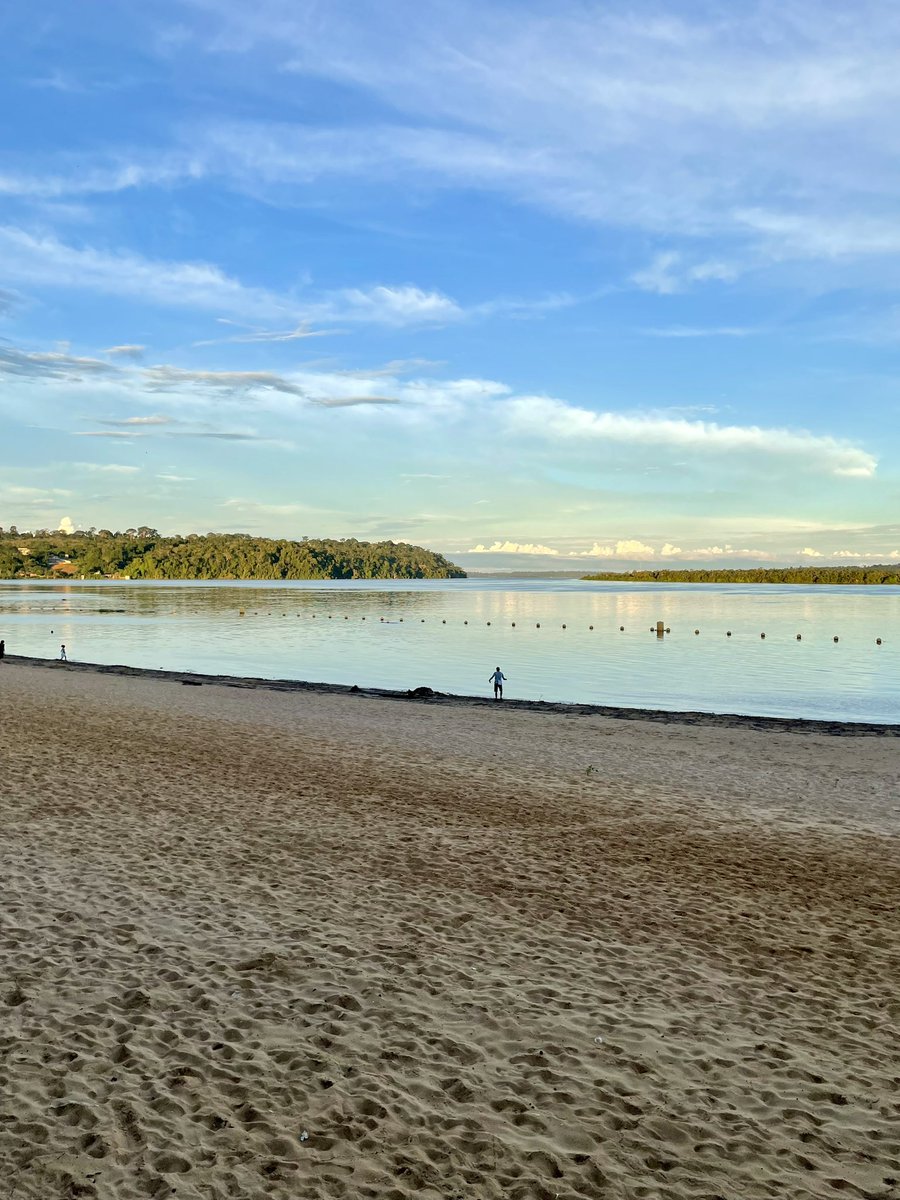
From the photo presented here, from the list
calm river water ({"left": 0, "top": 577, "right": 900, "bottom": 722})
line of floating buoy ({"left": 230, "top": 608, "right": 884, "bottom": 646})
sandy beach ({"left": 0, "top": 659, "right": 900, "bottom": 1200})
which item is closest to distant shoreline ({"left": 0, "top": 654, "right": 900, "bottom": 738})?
calm river water ({"left": 0, "top": 577, "right": 900, "bottom": 722})

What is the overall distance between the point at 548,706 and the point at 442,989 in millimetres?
23061

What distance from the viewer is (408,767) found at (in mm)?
18812

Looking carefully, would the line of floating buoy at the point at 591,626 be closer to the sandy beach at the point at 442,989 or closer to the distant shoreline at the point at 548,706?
the distant shoreline at the point at 548,706

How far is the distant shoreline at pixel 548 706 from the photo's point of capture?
26.5m

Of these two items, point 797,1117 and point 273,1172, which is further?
point 797,1117

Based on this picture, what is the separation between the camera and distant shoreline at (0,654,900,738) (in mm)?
26484

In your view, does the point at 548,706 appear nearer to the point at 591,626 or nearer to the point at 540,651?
the point at 540,651

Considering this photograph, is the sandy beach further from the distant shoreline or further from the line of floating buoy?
the line of floating buoy

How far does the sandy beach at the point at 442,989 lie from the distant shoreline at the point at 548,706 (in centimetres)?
959

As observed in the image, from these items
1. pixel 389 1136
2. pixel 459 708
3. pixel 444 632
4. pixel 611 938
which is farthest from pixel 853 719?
pixel 444 632

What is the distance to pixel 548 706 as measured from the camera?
1207 inches

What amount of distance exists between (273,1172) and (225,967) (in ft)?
10.1

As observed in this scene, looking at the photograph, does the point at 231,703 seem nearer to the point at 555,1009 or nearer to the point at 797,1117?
the point at 555,1009

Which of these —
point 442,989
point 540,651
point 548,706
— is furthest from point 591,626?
point 442,989
